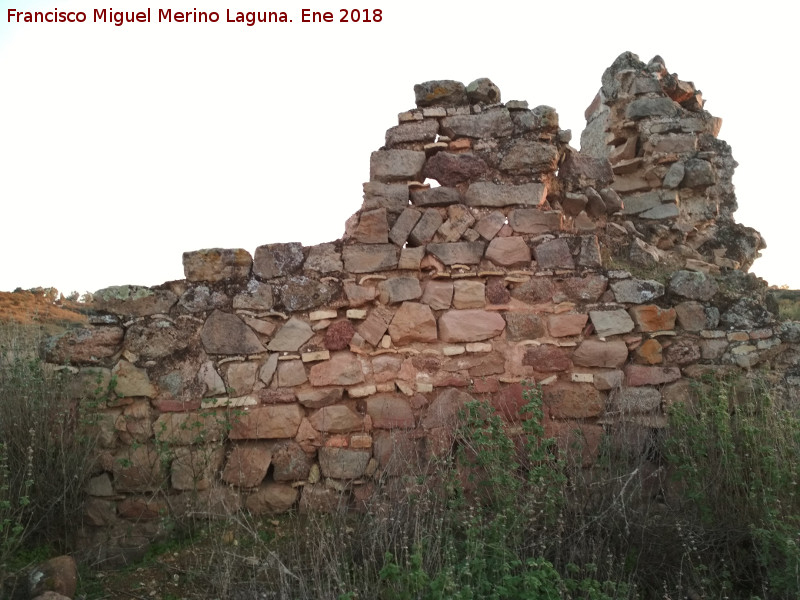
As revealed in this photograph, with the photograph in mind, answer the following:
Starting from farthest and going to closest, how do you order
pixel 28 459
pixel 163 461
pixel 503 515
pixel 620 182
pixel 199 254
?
1. pixel 620 182
2. pixel 199 254
3. pixel 163 461
4. pixel 28 459
5. pixel 503 515

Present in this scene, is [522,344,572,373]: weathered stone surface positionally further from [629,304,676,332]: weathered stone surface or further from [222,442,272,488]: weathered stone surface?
[222,442,272,488]: weathered stone surface

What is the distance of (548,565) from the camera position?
2.99 m

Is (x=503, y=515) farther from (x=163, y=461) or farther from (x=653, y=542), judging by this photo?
(x=163, y=461)

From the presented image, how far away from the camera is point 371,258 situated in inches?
183

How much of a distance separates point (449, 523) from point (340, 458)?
109 cm

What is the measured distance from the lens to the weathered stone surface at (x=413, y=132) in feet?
15.9

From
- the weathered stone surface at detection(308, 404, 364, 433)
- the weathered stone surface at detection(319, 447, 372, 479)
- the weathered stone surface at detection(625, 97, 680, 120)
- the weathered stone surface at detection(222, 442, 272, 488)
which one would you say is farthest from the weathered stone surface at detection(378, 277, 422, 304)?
the weathered stone surface at detection(625, 97, 680, 120)

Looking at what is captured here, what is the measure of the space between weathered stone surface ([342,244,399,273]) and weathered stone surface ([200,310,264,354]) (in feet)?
2.57

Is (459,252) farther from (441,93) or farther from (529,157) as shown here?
(441,93)

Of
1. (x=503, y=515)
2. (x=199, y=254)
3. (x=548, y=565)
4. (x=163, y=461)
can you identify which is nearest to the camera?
(x=548, y=565)

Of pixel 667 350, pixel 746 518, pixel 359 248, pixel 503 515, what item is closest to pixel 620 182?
pixel 667 350

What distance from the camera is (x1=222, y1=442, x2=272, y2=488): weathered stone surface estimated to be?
4.52 meters

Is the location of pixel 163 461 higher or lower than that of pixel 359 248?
lower

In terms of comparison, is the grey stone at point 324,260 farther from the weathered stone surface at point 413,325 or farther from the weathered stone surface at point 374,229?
the weathered stone surface at point 413,325
